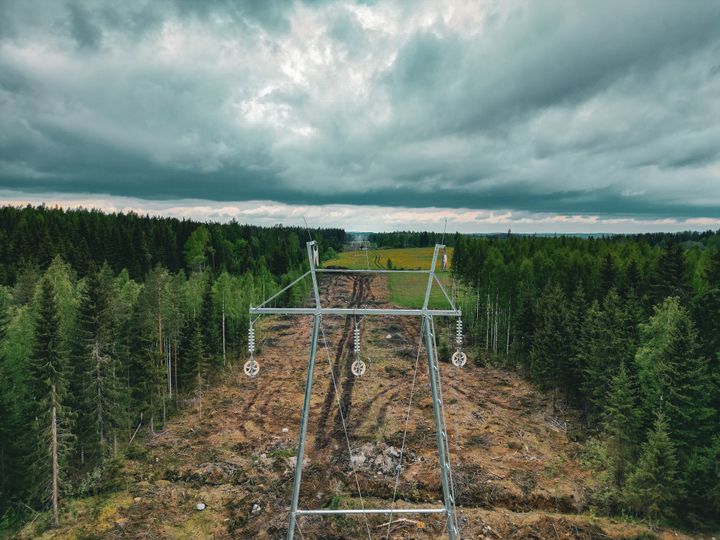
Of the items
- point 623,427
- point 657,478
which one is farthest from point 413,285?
point 657,478

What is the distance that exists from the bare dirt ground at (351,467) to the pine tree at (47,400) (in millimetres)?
3026

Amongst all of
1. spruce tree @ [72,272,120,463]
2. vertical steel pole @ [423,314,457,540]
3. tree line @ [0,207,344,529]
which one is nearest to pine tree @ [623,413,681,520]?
vertical steel pole @ [423,314,457,540]

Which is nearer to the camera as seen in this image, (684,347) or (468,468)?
(684,347)

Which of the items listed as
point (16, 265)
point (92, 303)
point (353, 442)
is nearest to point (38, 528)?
point (92, 303)

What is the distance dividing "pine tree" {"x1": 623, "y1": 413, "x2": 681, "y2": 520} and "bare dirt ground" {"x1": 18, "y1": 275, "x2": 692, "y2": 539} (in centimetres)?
160

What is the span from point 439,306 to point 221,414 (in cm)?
4857

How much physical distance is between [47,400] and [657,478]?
3690 centimetres

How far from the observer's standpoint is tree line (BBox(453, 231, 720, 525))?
24984mm

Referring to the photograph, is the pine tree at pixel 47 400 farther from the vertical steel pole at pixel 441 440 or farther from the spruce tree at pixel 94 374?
the vertical steel pole at pixel 441 440

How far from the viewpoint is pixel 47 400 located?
83.3 ft

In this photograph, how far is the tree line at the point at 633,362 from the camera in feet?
82.0

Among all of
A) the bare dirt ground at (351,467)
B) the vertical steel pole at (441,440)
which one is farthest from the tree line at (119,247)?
the vertical steel pole at (441,440)

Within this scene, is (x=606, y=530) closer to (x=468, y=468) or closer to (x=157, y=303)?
(x=468, y=468)

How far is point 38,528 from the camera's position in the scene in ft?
82.5
